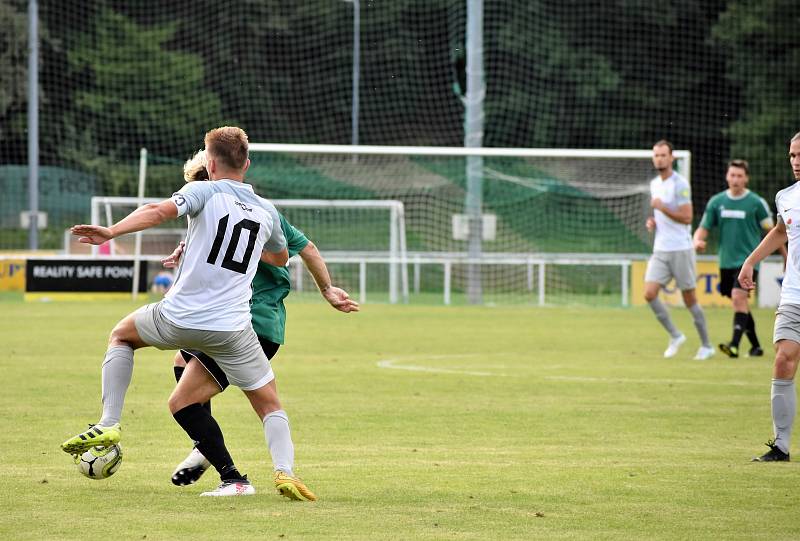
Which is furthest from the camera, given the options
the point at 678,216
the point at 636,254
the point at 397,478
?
the point at 636,254

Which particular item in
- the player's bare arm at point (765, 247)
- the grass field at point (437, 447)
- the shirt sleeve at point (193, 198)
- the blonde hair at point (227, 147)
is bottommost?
the grass field at point (437, 447)

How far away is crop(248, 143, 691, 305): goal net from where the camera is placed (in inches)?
1204

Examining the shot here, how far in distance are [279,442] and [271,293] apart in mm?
856

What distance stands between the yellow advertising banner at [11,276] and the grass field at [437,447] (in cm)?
1572

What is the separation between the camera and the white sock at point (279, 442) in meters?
6.64

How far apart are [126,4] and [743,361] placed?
38.4m

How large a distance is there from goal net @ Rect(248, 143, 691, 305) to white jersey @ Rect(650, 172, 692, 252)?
1383 centimetres

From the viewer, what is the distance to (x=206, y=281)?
654 cm

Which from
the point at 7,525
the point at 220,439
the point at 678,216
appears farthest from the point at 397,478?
the point at 678,216

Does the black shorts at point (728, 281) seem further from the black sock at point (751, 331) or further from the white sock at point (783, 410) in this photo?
the white sock at point (783, 410)

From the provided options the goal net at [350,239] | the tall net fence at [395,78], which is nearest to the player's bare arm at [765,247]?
the goal net at [350,239]

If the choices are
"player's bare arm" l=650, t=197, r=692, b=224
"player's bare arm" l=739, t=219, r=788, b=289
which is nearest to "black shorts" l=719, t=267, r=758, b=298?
"player's bare arm" l=650, t=197, r=692, b=224

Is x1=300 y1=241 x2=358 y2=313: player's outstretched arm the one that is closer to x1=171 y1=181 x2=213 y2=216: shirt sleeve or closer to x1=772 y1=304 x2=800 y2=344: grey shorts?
x1=171 y1=181 x2=213 y2=216: shirt sleeve

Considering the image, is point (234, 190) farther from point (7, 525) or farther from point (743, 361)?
point (743, 361)
